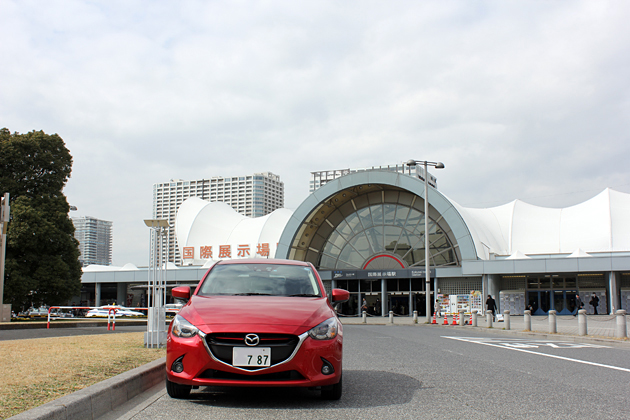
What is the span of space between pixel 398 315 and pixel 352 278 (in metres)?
4.64

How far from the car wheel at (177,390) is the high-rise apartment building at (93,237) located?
15301 centimetres

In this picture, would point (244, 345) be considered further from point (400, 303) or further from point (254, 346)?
point (400, 303)

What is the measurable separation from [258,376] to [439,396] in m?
2.13

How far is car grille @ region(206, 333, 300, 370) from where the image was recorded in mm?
5207

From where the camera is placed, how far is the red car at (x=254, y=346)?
518 cm

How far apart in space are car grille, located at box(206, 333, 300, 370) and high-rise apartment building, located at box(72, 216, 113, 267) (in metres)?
154

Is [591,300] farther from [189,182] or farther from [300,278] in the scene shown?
[189,182]

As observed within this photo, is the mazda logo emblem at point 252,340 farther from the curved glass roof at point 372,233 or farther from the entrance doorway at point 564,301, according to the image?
the entrance doorway at point 564,301

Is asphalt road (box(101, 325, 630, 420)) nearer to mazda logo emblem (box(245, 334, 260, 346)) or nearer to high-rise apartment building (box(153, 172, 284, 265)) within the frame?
mazda logo emblem (box(245, 334, 260, 346))

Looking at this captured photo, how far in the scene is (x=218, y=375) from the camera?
5.25 meters

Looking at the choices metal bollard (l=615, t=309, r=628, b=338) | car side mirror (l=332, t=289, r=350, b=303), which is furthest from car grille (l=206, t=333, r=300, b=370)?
metal bollard (l=615, t=309, r=628, b=338)

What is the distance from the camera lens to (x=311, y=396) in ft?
20.1

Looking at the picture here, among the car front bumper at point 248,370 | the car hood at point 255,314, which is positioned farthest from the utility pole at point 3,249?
the car front bumper at point 248,370

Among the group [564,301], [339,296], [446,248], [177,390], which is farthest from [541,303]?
[177,390]
